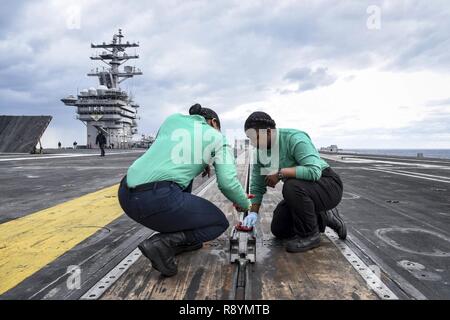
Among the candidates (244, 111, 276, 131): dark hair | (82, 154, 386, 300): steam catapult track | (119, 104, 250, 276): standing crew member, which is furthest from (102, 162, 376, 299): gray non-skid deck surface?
(244, 111, 276, 131): dark hair

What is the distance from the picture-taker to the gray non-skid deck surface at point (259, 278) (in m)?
2.21

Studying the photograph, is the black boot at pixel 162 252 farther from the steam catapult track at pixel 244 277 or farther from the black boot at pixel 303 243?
the black boot at pixel 303 243

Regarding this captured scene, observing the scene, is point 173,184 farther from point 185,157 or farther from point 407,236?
point 407,236

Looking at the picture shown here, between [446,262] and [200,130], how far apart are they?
232 centimetres

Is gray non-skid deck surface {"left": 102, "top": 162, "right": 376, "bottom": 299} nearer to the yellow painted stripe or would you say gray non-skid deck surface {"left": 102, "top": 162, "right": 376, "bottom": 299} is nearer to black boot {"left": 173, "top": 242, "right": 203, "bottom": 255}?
black boot {"left": 173, "top": 242, "right": 203, "bottom": 255}

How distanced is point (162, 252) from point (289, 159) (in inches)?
59.6

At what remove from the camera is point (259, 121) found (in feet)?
10.1

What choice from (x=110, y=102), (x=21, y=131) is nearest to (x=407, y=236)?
(x=21, y=131)

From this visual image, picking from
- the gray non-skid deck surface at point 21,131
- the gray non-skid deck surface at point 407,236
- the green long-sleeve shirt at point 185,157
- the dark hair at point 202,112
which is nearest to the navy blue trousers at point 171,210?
the green long-sleeve shirt at point 185,157

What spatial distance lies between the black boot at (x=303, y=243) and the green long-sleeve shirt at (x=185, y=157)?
82 centimetres

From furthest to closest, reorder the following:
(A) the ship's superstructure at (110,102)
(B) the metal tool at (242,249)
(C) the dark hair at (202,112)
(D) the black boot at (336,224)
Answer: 1. (A) the ship's superstructure at (110,102)
2. (D) the black boot at (336,224)
3. (C) the dark hair at (202,112)
4. (B) the metal tool at (242,249)

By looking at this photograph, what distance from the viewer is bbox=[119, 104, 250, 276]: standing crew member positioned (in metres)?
2.46

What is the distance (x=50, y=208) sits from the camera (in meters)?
5.54
